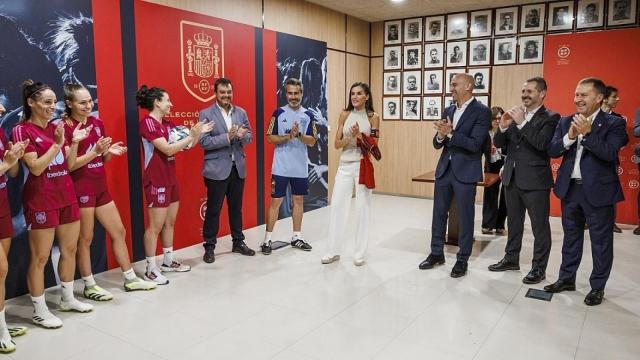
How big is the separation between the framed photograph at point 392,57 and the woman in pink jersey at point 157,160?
16.8 ft

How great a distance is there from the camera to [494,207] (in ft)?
19.1

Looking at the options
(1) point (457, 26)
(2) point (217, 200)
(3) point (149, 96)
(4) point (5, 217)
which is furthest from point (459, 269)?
(1) point (457, 26)

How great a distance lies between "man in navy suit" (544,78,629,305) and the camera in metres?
3.51

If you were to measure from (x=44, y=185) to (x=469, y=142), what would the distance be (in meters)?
3.22

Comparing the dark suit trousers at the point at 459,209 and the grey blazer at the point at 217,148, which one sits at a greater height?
the grey blazer at the point at 217,148

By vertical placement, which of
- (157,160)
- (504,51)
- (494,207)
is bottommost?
(494,207)

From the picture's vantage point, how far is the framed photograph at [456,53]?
7.83 metres

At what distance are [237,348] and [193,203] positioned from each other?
252cm

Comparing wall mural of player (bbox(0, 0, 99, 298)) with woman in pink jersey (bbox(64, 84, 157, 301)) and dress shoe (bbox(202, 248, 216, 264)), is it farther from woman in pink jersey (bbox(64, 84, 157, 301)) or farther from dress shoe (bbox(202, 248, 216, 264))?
dress shoe (bbox(202, 248, 216, 264))

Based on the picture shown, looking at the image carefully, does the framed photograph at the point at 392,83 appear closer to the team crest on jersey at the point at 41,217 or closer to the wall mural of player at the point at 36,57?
the wall mural of player at the point at 36,57

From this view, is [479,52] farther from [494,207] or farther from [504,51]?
[494,207]

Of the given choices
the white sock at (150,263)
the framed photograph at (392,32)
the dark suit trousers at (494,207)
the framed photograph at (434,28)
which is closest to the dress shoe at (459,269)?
the dark suit trousers at (494,207)

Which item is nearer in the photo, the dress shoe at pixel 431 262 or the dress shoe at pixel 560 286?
the dress shoe at pixel 560 286

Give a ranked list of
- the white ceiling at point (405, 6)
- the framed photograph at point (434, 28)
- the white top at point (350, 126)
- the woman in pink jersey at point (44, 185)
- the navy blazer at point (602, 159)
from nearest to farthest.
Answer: the woman in pink jersey at point (44, 185) < the navy blazer at point (602, 159) < the white top at point (350, 126) < the white ceiling at point (405, 6) < the framed photograph at point (434, 28)
